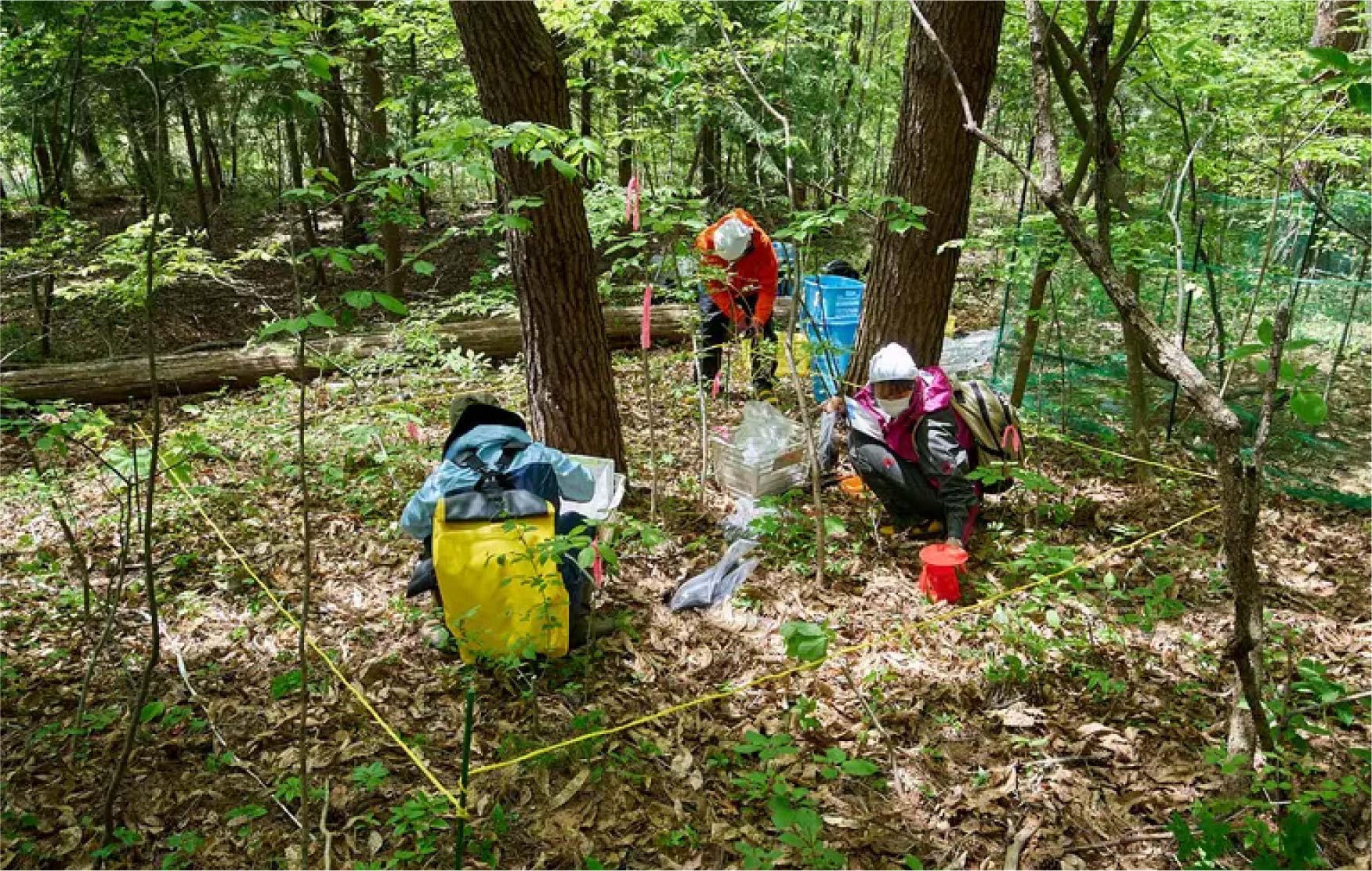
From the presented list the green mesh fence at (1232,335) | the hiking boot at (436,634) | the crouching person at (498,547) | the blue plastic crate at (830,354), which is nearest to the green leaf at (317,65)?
the crouching person at (498,547)

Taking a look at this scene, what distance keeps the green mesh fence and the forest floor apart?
87 cm

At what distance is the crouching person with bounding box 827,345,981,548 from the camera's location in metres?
4.07

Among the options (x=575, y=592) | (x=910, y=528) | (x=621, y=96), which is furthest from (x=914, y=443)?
(x=621, y=96)

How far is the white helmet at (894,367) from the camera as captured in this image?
13.2 ft

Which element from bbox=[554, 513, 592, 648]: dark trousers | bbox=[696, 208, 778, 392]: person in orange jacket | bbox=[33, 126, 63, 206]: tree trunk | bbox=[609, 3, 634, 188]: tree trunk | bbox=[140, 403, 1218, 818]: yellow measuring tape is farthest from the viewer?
bbox=[33, 126, 63, 206]: tree trunk

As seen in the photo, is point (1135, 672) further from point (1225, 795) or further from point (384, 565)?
point (384, 565)

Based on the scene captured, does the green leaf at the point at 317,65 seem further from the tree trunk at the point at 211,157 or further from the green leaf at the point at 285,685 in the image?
the tree trunk at the point at 211,157

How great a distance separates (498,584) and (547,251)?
1.91 m

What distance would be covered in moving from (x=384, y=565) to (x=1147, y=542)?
13.8 feet

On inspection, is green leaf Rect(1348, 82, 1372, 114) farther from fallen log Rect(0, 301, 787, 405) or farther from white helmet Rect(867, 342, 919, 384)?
fallen log Rect(0, 301, 787, 405)

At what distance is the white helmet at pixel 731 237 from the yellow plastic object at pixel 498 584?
9.04ft

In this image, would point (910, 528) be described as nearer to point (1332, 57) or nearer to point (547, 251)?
point (547, 251)

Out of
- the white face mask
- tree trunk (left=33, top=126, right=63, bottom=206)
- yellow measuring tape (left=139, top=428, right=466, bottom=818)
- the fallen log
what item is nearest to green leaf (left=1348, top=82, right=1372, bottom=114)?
the white face mask

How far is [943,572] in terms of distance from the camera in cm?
367
